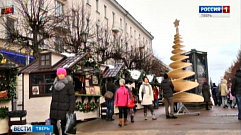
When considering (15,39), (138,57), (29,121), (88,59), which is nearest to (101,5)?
(138,57)

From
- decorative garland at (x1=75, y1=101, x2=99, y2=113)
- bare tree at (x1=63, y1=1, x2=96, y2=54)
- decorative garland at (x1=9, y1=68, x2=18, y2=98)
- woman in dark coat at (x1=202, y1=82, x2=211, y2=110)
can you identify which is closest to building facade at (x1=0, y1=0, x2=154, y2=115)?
bare tree at (x1=63, y1=1, x2=96, y2=54)

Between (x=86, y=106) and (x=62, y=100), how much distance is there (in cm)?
708

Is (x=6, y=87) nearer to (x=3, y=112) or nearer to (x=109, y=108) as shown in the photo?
(x=3, y=112)

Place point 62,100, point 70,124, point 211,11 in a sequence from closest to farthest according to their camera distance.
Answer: point 70,124 < point 62,100 < point 211,11


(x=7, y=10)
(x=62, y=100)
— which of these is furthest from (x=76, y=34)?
(x=62, y=100)

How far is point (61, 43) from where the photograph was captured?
2470 centimetres

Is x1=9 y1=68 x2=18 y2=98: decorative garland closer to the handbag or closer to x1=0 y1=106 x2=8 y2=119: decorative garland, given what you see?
x1=0 y1=106 x2=8 y2=119: decorative garland

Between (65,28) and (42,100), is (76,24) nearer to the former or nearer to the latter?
(65,28)

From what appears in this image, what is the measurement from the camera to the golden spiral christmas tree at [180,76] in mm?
15945

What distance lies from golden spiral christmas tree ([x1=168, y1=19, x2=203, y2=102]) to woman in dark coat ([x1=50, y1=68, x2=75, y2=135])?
9.10m

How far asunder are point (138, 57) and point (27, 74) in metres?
27.1

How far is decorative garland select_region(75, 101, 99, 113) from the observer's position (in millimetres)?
14000

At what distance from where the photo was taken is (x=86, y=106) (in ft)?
48.2

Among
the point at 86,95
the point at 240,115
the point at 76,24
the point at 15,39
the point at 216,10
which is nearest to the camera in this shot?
the point at 216,10
